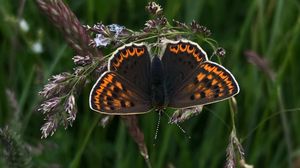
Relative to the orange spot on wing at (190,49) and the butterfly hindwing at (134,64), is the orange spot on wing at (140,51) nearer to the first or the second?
the butterfly hindwing at (134,64)

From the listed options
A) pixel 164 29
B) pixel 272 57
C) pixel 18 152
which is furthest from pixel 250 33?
pixel 18 152

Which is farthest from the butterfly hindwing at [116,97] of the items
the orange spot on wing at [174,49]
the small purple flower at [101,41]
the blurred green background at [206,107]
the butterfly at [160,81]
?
the blurred green background at [206,107]

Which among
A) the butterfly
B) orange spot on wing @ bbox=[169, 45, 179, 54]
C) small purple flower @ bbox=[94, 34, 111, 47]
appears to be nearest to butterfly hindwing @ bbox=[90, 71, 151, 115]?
the butterfly

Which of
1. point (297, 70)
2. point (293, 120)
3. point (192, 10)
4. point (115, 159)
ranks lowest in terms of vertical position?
point (115, 159)

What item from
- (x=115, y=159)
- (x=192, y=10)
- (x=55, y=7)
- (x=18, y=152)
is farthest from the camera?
(x=192, y=10)

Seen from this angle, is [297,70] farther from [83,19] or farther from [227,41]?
[83,19]

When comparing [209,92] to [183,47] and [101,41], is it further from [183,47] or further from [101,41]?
[101,41]
